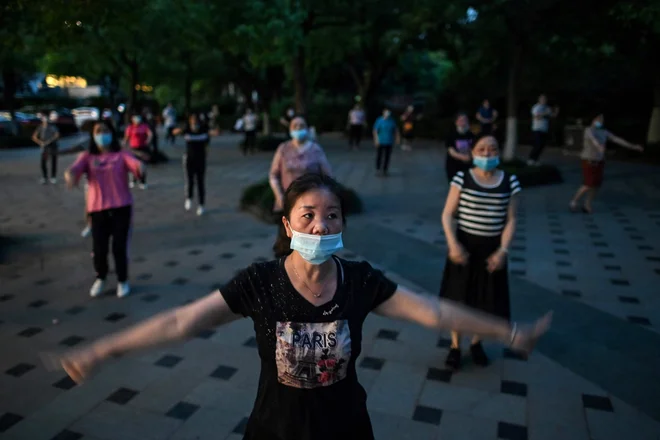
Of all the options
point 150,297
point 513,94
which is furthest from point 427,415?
point 513,94

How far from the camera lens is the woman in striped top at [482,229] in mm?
4500

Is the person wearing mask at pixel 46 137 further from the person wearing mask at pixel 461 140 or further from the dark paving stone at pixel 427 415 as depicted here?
the dark paving stone at pixel 427 415

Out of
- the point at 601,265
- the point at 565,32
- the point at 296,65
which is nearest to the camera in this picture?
the point at 601,265

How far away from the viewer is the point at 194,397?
454cm

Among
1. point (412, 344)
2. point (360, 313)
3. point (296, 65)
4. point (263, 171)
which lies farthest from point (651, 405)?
point (263, 171)

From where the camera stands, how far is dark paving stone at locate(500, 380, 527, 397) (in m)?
4.57

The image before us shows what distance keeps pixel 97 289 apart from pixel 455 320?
5.62 m

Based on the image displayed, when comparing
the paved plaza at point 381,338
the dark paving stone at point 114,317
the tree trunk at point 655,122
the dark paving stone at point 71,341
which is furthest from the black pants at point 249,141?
the dark paving stone at point 71,341

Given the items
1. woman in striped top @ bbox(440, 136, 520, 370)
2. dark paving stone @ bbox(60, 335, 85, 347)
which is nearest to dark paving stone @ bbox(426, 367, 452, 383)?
woman in striped top @ bbox(440, 136, 520, 370)

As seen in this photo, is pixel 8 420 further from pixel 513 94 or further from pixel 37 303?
pixel 513 94

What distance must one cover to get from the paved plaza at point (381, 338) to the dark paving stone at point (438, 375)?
0.02 metres

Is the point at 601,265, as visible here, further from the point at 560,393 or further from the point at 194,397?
the point at 194,397

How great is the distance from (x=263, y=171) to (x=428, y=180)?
5645 mm

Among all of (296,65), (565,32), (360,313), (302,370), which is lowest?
(302,370)
